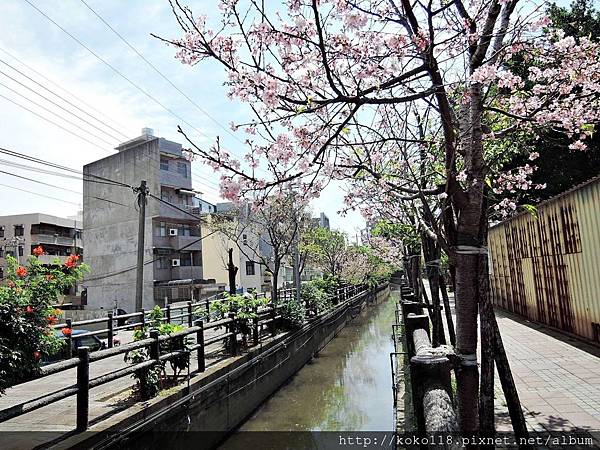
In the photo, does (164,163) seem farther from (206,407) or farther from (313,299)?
(206,407)

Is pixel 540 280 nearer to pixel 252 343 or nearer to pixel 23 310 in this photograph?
pixel 252 343

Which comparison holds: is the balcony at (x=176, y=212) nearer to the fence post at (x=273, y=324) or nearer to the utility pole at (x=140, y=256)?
the utility pole at (x=140, y=256)

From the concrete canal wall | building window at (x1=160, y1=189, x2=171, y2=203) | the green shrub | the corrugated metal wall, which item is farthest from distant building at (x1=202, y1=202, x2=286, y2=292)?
the concrete canal wall

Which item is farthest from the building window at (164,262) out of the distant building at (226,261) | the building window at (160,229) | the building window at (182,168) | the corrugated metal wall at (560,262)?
the corrugated metal wall at (560,262)

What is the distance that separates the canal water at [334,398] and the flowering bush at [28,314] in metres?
4.12

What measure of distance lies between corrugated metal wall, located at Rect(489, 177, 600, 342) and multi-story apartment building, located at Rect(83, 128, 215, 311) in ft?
64.7

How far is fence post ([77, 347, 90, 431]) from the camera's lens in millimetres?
4700

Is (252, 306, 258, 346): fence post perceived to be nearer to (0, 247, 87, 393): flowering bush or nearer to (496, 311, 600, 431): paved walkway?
(496, 311, 600, 431): paved walkway

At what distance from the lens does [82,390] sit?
4.78 m

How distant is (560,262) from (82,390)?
385 inches

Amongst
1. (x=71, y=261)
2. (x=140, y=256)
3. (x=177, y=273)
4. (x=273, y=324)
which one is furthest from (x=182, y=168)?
(x=71, y=261)

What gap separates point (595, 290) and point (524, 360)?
1.90m

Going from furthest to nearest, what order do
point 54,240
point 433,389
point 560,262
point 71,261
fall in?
1. point 54,240
2. point 560,262
3. point 71,261
4. point 433,389

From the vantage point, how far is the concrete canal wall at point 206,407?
4943 millimetres
